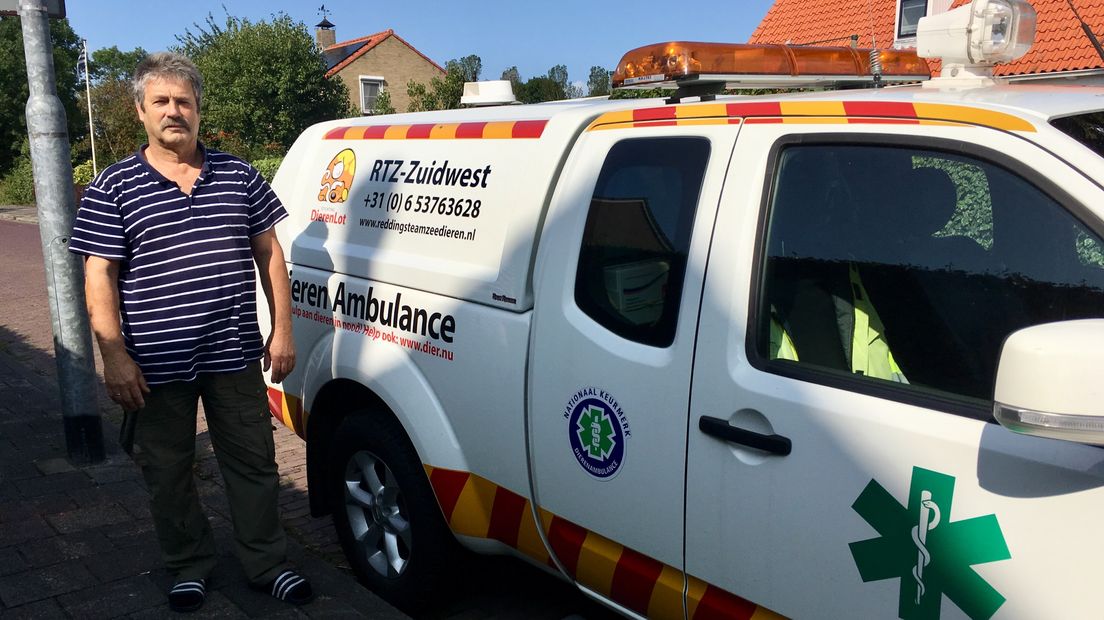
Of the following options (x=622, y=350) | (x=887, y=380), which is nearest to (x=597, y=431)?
(x=622, y=350)

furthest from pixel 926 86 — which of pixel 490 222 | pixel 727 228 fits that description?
pixel 490 222

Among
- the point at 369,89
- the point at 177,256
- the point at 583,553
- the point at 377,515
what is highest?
the point at 369,89

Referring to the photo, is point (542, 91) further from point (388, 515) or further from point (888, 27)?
point (388, 515)

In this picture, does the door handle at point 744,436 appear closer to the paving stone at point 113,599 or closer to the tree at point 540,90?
the paving stone at point 113,599

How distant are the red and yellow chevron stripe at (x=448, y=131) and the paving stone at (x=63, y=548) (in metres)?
1.91

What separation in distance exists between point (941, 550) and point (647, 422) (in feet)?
2.53

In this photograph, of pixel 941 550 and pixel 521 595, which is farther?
pixel 521 595

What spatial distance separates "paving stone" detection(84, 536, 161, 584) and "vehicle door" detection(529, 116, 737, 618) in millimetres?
1748

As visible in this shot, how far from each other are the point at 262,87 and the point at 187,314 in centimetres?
3011

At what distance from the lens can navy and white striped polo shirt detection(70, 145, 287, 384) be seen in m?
→ 2.89

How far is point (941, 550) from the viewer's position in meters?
1.77

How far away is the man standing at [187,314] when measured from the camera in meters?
2.90

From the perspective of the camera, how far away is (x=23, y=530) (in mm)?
3754

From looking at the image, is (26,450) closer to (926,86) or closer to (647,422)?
(647,422)
